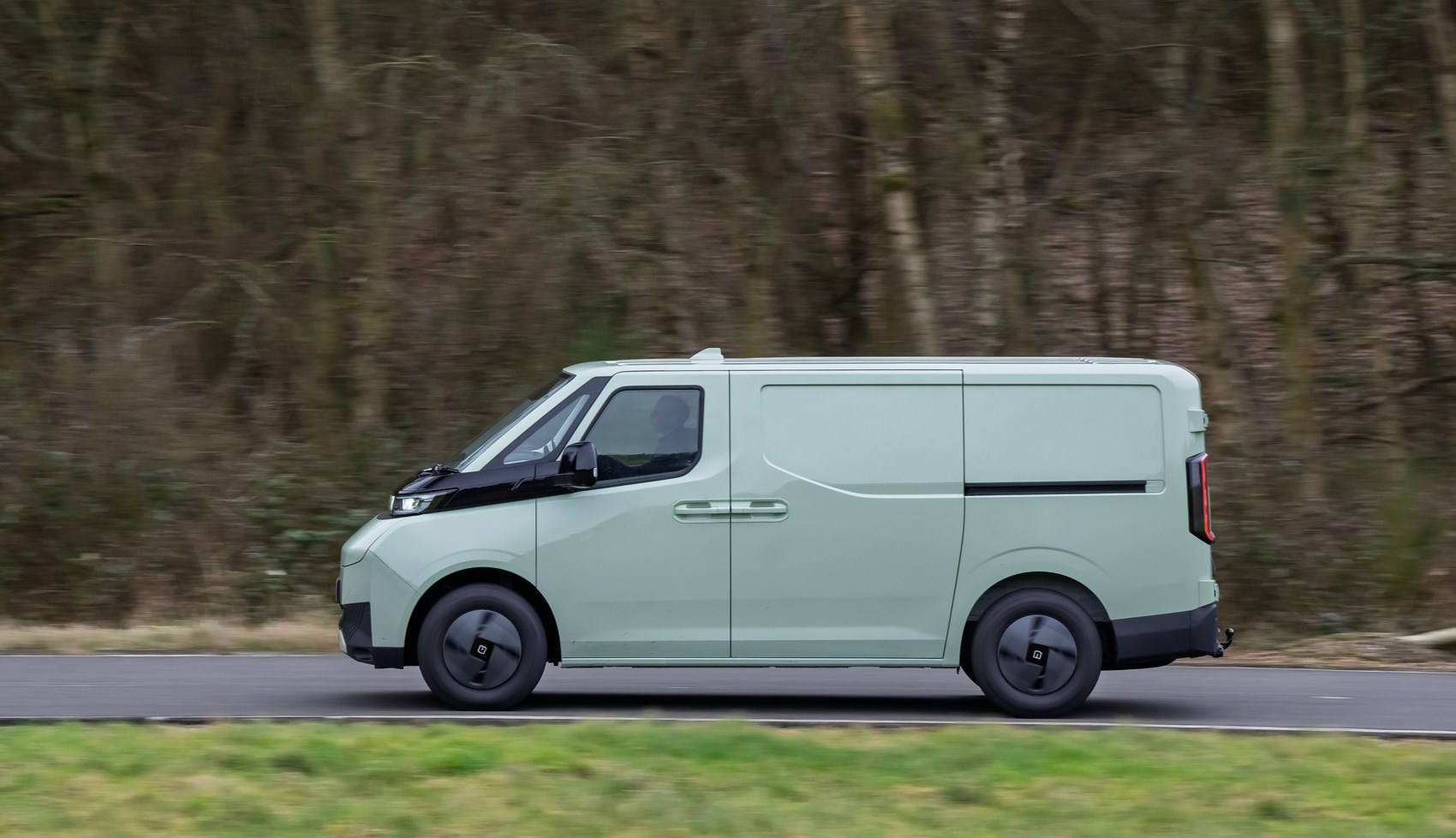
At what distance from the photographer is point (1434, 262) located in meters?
15.6

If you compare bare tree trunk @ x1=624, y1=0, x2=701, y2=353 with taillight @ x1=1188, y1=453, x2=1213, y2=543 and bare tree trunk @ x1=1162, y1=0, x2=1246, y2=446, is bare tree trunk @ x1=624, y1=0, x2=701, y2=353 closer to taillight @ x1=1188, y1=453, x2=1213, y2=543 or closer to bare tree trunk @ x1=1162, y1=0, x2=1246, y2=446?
bare tree trunk @ x1=1162, y1=0, x2=1246, y2=446

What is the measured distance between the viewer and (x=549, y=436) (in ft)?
28.6

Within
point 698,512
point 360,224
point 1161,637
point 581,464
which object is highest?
point 360,224

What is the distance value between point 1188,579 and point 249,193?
12860 millimetres

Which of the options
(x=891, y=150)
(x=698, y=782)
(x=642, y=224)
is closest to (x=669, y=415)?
(x=698, y=782)

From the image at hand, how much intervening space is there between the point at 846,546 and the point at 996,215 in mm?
8674

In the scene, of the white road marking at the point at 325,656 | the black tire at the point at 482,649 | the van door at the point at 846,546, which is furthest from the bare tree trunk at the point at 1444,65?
the black tire at the point at 482,649

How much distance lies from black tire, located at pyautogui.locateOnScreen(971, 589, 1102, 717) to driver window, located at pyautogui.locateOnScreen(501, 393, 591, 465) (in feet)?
8.17

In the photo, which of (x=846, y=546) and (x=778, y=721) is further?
(x=846, y=546)

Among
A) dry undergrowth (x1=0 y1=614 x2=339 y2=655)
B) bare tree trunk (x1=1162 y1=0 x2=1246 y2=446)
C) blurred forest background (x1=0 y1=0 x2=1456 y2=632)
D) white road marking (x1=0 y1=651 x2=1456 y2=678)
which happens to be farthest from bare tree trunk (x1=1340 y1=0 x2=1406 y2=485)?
dry undergrowth (x1=0 y1=614 x2=339 y2=655)

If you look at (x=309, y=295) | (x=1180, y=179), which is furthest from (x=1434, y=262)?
(x=309, y=295)

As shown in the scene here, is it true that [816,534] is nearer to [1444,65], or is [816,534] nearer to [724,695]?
[724,695]

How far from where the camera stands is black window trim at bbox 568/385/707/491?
28.2ft

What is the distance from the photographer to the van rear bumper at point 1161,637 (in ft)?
28.3
